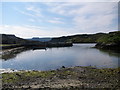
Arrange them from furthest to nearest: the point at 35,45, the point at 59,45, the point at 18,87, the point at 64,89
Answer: the point at 59,45 < the point at 35,45 < the point at 18,87 < the point at 64,89

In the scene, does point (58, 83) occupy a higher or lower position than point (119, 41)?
lower

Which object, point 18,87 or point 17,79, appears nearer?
point 18,87

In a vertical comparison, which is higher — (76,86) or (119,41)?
(119,41)

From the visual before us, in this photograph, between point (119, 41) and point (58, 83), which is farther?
point (119, 41)

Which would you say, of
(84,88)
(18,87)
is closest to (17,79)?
(18,87)

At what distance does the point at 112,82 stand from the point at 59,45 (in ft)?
441

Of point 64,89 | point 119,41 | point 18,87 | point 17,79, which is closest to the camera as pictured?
point 64,89

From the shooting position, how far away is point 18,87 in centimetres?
2019

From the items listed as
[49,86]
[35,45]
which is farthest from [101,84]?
[35,45]

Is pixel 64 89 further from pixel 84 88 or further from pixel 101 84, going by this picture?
pixel 101 84

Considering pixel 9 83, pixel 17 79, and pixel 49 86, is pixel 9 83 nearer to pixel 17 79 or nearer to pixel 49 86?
pixel 17 79

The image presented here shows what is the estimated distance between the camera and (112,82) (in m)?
21.7

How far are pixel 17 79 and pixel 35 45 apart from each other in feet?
385

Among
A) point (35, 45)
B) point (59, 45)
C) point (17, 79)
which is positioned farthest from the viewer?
point (59, 45)
